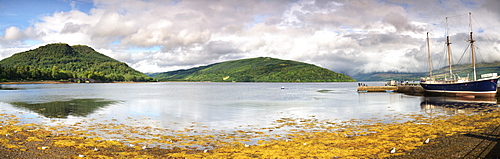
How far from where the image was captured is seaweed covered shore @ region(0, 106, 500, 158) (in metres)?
17.2

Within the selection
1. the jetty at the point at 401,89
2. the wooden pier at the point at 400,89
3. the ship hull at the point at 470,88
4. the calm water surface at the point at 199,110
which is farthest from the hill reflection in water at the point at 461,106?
the wooden pier at the point at 400,89

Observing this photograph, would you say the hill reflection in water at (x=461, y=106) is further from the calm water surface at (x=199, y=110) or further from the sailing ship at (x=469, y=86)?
the sailing ship at (x=469, y=86)

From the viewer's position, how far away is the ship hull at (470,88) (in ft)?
228

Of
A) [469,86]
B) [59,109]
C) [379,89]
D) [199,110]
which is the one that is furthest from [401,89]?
[59,109]

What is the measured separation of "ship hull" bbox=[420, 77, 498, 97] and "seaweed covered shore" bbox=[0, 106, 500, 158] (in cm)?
5645

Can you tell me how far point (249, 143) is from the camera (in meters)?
21.7

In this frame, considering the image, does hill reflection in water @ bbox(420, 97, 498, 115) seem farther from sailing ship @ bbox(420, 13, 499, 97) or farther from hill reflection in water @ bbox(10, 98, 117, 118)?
hill reflection in water @ bbox(10, 98, 117, 118)

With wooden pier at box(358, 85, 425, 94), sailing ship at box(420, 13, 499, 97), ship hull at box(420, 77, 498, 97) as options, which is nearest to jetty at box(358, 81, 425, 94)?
wooden pier at box(358, 85, 425, 94)

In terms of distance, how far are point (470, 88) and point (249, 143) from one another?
2901 inches

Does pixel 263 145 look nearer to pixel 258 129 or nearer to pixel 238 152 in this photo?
pixel 238 152

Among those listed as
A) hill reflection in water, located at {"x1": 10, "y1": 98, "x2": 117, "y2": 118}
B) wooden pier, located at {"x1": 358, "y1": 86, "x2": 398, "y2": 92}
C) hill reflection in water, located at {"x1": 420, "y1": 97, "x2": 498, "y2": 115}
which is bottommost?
hill reflection in water, located at {"x1": 420, "y1": 97, "x2": 498, "y2": 115}

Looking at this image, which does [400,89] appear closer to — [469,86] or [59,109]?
[469,86]

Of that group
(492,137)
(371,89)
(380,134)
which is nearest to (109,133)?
(380,134)

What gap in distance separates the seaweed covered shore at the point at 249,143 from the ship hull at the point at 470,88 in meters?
56.4
